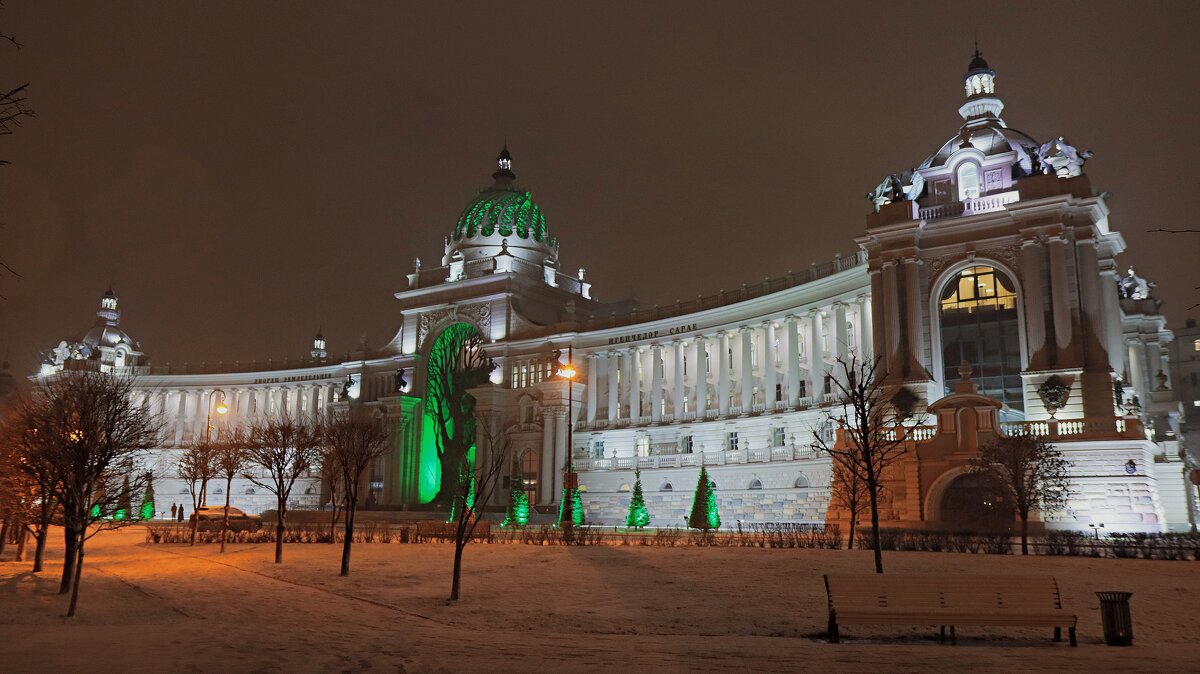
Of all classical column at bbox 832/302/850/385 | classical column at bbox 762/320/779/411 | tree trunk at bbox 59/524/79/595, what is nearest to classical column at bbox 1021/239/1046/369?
classical column at bbox 832/302/850/385

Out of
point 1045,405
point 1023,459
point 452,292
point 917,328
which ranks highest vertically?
point 452,292

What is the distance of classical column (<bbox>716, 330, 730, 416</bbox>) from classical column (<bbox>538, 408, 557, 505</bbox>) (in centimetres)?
1457

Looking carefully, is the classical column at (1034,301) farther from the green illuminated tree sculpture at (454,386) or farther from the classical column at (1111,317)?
the green illuminated tree sculpture at (454,386)

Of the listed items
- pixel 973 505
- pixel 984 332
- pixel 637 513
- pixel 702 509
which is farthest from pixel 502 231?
pixel 973 505

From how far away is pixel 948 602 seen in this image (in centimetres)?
1490

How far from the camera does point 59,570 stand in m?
29.1

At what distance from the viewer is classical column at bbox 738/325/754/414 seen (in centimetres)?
6646

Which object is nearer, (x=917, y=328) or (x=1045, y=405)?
(x=1045, y=405)

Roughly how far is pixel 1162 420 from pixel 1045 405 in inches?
619

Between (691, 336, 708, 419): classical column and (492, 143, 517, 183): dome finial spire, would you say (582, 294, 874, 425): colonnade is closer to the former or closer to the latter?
(691, 336, 708, 419): classical column

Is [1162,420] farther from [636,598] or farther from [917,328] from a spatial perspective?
[636,598]

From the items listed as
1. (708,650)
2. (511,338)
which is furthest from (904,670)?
(511,338)

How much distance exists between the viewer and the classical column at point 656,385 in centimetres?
7350

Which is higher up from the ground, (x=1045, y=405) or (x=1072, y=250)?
(x=1072, y=250)
